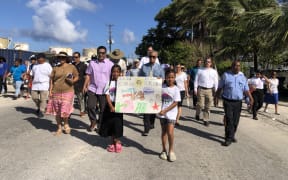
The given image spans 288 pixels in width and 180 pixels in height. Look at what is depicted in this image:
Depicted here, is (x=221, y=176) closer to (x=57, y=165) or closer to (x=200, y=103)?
(x=57, y=165)

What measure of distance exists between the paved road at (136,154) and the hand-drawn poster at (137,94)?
799 millimetres

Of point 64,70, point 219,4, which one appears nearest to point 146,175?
point 64,70

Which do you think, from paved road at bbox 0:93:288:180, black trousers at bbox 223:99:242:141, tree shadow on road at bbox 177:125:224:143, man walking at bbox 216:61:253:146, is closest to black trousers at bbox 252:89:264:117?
paved road at bbox 0:93:288:180

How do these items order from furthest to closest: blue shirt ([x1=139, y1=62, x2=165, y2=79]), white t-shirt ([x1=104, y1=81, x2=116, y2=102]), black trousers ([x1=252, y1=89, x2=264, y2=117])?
black trousers ([x1=252, y1=89, x2=264, y2=117]) < blue shirt ([x1=139, y1=62, x2=165, y2=79]) < white t-shirt ([x1=104, y1=81, x2=116, y2=102])

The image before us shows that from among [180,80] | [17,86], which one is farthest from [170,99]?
[17,86]

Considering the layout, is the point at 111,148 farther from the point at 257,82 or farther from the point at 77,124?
the point at 257,82

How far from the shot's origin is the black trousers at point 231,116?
7.13 metres

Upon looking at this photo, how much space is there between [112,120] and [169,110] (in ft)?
3.57

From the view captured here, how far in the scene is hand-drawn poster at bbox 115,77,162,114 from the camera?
5.98 m

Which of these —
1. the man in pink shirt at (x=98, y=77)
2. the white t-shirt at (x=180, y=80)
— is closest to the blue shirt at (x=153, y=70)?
the man in pink shirt at (x=98, y=77)

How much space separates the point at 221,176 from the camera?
513 cm

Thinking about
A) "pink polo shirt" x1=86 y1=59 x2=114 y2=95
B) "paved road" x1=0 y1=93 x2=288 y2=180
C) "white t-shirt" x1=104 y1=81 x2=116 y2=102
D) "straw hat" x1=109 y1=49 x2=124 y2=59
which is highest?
"straw hat" x1=109 y1=49 x2=124 y2=59

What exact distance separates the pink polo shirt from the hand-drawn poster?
1.45 m

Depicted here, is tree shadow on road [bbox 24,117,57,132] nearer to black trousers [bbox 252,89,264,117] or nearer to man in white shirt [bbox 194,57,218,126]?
man in white shirt [bbox 194,57,218,126]
